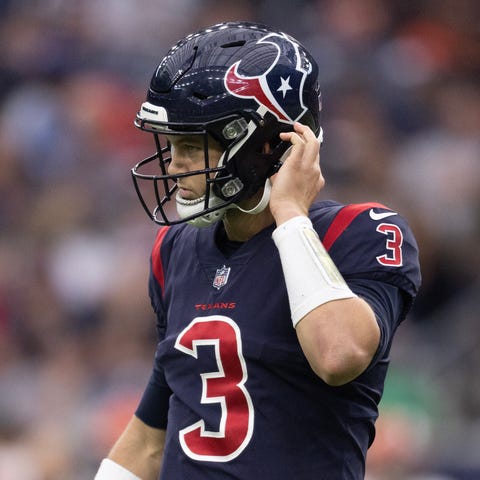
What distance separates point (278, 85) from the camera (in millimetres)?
2799

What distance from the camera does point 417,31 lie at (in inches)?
330

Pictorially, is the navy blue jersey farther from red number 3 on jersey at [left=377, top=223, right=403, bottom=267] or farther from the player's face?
the player's face

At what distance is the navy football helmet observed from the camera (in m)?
2.76

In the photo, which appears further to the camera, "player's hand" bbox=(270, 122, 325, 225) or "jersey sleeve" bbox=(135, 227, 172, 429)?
"jersey sleeve" bbox=(135, 227, 172, 429)

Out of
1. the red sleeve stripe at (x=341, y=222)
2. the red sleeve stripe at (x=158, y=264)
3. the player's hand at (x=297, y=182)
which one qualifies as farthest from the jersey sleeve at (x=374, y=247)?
the red sleeve stripe at (x=158, y=264)

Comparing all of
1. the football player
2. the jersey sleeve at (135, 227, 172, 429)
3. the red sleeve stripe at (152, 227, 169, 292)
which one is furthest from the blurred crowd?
the football player

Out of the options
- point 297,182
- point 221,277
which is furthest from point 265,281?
point 297,182

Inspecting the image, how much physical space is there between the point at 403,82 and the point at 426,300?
77.4 inches

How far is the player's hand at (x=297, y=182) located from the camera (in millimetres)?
2627

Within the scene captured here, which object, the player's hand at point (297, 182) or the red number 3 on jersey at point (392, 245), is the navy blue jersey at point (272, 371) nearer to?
the red number 3 on jersey at point (392, 245)

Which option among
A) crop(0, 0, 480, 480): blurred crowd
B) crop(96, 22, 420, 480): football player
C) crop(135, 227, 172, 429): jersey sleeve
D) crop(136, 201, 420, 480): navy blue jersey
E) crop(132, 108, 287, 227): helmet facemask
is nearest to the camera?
crop(96, 22, 420, 480): football player

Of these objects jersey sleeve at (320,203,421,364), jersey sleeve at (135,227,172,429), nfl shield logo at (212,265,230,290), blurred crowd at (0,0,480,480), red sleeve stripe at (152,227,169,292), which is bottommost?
blurred crowd at (0,0,480,480)

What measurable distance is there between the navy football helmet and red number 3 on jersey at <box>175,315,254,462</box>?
0.94ft

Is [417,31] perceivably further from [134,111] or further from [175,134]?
[175,134]
